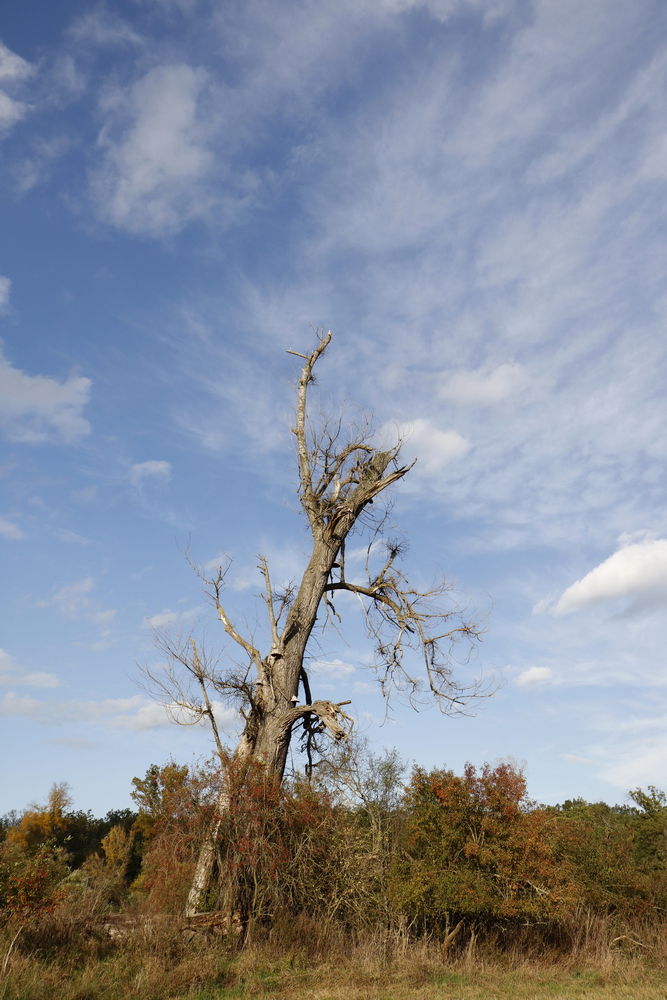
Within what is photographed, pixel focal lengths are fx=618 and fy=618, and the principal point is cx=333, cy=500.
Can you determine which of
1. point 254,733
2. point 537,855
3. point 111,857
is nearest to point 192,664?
point 254,733

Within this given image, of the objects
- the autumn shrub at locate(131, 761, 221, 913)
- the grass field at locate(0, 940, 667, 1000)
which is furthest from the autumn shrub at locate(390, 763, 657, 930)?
the autumn shrub at locate(131, 761, 221, 913)

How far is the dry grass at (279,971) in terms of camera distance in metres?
7.01

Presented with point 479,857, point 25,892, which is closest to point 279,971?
point 25,892

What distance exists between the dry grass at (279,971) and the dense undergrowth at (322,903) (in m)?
0.03

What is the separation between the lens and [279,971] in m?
8.13

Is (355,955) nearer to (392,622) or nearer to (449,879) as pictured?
(449,879)

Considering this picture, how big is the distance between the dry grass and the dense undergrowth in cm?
3

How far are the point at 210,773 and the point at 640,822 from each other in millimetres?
23209

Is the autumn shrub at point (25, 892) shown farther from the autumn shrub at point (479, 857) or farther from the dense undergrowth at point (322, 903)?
the autumn shrub at point (479, 857)

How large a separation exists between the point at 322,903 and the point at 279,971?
1627mm

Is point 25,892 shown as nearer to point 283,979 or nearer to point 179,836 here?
point 179,836

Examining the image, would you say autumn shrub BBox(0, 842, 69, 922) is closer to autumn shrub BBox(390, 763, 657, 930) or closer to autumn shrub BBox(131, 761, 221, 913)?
autumn shrub BBox(131, 761, 221, 913)

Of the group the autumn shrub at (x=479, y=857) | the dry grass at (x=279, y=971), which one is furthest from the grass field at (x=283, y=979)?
the autumn shrub at (x=479, y=857)

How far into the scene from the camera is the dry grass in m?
7.01
